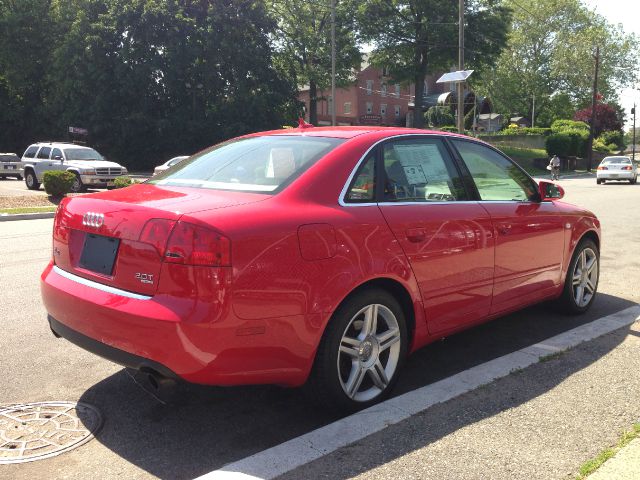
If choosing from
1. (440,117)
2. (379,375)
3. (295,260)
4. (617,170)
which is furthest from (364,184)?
(440,117)

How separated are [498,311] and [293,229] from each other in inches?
83.7

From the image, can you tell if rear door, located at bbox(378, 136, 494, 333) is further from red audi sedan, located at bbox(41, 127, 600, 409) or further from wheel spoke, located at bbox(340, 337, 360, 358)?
wheel spoke, located at bbox(340, 337, 360, 358)

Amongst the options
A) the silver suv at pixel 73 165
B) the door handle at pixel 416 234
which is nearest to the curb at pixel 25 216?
the silver suv at pixel 73 165

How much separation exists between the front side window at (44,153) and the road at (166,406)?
18.4 m

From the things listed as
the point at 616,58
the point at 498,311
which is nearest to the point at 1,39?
the point at 498,311

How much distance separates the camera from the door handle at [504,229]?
4348 mm

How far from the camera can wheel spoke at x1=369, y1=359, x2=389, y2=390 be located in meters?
3.57

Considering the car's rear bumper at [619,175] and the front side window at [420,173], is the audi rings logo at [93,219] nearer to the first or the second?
the front side window at [420,173]

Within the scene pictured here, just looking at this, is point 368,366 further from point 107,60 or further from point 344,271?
point 107,60

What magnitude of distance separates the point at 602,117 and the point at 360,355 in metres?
73.2

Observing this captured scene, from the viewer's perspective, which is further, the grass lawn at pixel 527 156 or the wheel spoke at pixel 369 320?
the grass lawn at pixel 527 156

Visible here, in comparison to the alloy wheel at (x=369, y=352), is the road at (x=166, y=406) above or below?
below

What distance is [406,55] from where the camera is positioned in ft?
162

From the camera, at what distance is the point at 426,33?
47.9 meters
